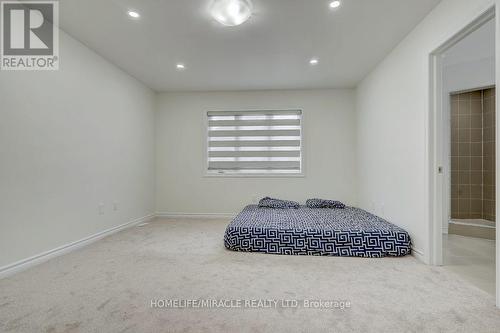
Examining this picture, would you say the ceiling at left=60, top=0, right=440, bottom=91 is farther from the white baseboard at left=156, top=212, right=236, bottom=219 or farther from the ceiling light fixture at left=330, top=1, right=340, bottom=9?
the white baseboard at left=156, top=212, right=236, bottom=219

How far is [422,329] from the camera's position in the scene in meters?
1.41

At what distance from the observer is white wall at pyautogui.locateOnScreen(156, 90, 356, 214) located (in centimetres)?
461

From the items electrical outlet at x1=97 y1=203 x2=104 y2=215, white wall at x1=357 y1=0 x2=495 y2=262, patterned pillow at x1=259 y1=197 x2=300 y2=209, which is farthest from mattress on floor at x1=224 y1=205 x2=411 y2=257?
electrical outlet at x1=97 y1=203 x2=104 y2=215

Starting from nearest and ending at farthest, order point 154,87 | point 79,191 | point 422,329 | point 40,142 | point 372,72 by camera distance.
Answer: point 422,329 → point 40,142 → point 79,191 → point 372,72 → point 154,87

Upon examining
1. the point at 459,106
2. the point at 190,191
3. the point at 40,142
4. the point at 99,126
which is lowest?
the point at 190,191

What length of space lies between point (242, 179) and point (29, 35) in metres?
3.40

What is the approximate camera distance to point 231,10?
2.17 metres

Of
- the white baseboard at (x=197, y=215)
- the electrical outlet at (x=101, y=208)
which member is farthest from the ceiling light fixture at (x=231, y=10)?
the white baseboard at (x=197, y=215)

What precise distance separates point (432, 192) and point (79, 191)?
3733 mm

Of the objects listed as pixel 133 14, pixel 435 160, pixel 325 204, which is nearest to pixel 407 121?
pixel 435 160

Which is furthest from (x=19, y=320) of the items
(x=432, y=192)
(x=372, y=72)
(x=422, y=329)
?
(x=372, y=72)

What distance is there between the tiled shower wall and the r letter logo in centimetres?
548

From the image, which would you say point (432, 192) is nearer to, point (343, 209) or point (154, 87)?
Answer: point (343, 209)

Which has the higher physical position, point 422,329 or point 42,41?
point 42,41
